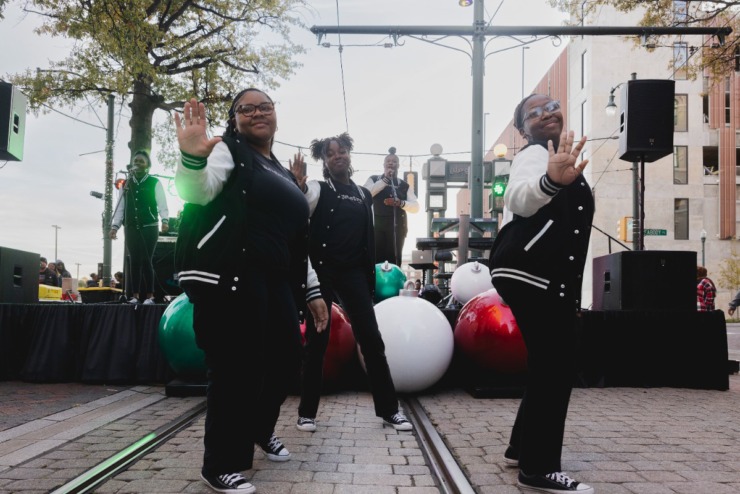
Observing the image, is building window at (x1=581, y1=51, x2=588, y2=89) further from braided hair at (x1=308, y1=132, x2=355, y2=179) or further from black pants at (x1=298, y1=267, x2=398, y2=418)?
black pants at (x1=298, y1=267, x2=398, y2=418)

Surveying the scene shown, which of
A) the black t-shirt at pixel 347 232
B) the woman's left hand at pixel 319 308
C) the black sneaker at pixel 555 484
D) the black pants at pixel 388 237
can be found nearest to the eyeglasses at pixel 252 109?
the woman's left hand at pixel 319 308

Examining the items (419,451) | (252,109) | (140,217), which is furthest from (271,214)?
(140,217)

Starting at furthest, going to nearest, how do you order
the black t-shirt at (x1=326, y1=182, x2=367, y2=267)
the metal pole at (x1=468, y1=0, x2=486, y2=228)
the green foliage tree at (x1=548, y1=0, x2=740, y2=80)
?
the green foliage tree at (x1=548, y1=0, x2=740, y2=80)
the metal pole at (x1=468, y1=0, x2=486, y2=228)
the black t-shirt at (x1=326, y1=182, x2=367, y2=267)

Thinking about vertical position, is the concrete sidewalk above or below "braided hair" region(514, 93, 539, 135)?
below

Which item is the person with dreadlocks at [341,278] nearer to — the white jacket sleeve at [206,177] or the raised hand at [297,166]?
the raised hand at [297,166]

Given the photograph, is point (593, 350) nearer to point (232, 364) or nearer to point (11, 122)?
point (232, 364)

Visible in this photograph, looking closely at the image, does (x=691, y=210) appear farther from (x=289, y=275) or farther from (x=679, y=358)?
(x=289, y=275)

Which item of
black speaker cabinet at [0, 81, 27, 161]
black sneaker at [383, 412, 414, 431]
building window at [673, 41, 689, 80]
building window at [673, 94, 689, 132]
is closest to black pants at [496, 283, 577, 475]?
black sneaker at [383, 412, 414, 431]

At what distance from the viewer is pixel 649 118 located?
794 centimetres

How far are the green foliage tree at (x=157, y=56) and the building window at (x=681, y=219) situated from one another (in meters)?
23.4

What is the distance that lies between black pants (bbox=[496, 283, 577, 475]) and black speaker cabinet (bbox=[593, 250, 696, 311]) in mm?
3826

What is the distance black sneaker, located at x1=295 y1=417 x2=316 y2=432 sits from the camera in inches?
166

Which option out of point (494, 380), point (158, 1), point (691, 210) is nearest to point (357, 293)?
point (494, 380)

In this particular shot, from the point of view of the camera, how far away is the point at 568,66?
35.6 m
